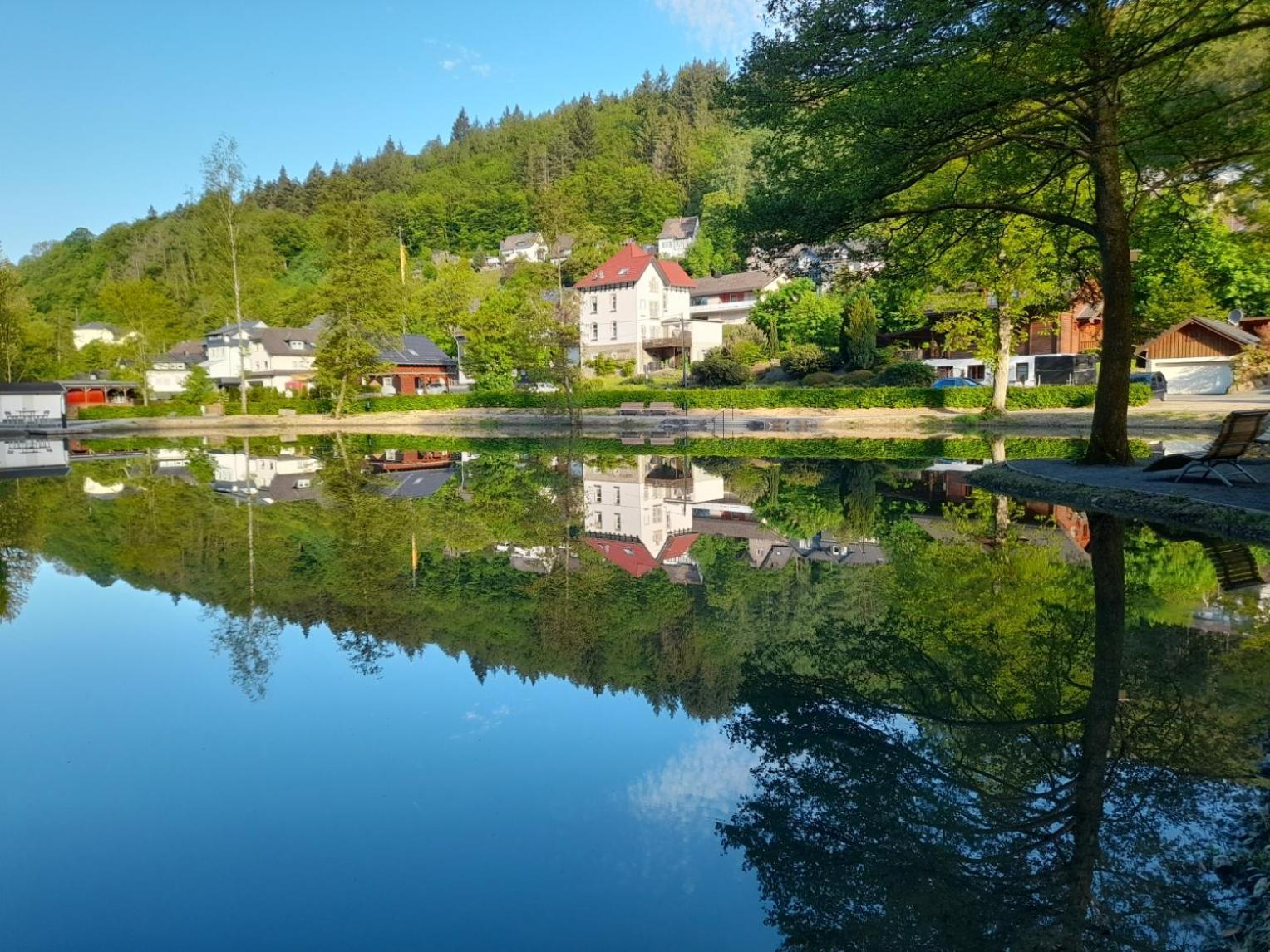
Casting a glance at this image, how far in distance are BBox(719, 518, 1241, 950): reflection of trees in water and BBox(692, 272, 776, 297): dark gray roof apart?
66.5m

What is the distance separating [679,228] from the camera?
103 metres

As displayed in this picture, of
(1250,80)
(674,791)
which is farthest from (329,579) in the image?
(1250,80)

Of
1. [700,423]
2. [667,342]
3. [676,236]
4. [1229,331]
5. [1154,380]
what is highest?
[676,236]

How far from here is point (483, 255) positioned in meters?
118

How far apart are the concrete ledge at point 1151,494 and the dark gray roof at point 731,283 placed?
186ft

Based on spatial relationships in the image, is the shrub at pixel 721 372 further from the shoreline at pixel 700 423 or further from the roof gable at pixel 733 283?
the roof gable at pixel 733 283

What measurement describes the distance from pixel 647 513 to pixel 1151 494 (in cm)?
766

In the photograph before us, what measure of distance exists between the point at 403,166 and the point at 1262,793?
151131 mm

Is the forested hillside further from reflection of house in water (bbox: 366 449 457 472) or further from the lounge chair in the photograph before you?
the lounge chair

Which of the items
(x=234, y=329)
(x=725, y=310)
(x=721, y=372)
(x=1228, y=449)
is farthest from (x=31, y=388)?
(x=1228, y=449)

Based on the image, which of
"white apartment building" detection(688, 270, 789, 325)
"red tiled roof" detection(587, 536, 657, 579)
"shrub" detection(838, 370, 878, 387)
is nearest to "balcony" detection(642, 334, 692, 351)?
"white apartment building" detection(688, 270, 789, 325)

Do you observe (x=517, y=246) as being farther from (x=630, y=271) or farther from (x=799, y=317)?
(x=799, y=317)

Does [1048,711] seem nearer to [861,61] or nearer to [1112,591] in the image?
[1112,591]

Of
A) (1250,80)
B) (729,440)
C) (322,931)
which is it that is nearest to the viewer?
(322,931)
